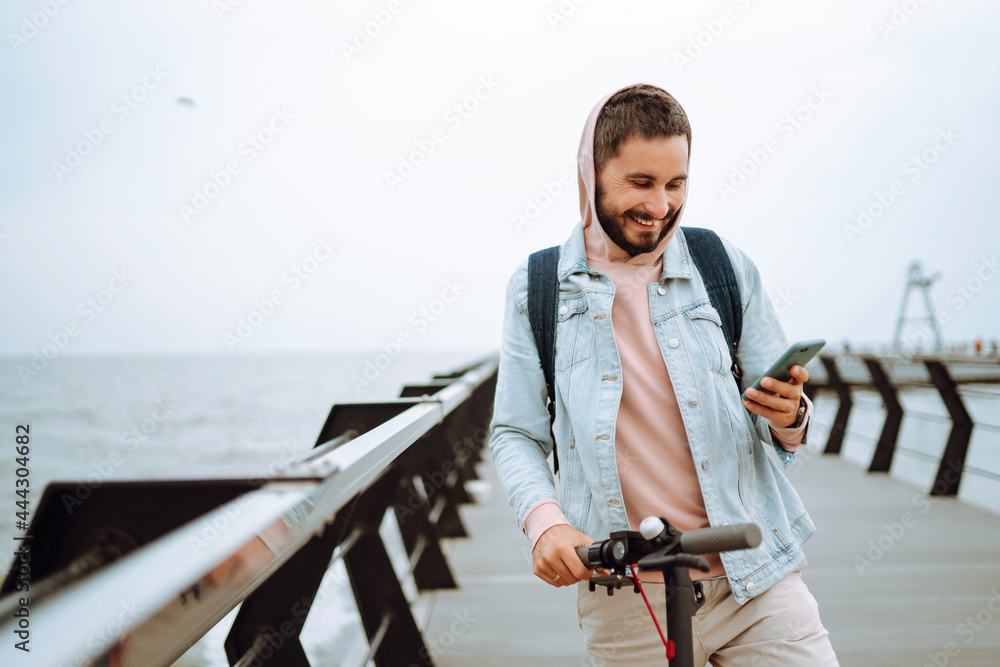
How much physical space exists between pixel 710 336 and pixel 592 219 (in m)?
0.37

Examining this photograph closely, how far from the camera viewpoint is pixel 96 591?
0.62 m

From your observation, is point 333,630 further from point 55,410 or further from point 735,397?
point 55,410

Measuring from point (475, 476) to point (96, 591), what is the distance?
6140mm

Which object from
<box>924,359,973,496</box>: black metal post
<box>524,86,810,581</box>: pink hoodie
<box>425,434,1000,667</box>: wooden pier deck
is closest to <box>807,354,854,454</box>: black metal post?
Result: <box>924,359,973,496</box>: black metal post

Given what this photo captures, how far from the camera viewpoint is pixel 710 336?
58.4 inches

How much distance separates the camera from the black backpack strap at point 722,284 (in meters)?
1.53

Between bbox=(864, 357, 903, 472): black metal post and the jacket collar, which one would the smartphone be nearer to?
the jacket collar

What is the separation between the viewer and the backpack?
1.53 metres

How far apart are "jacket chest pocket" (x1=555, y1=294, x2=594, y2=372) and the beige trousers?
0.50m

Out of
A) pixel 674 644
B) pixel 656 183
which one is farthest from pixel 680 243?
pixel 674 644
